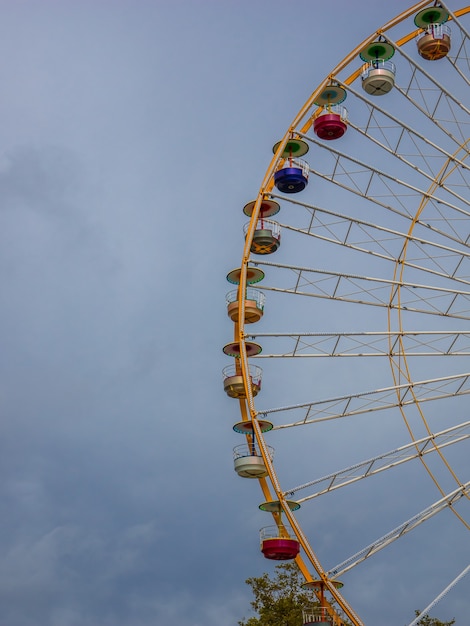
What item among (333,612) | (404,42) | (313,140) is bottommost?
(333,612)

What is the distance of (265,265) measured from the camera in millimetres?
30938

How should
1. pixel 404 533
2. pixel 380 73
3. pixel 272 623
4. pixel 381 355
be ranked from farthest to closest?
pixel 272 623
pixel 380 73
pixel 381 355
pixel 404 533

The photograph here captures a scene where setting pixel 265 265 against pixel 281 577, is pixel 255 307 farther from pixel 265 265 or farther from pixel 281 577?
pixel 281 577

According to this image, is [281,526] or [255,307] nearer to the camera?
[281,526]

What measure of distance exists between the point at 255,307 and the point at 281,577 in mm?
14411

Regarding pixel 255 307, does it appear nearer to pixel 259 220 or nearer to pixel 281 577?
pixel 259 220

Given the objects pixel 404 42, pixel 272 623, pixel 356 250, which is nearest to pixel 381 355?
pixel 356 250

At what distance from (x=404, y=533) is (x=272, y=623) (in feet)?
45.4

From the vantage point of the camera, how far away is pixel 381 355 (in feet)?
99.5

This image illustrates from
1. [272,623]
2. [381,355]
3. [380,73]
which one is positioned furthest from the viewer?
[272,623]

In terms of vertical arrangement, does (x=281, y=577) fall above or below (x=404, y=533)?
above

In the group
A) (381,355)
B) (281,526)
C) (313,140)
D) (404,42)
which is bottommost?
(281,526)

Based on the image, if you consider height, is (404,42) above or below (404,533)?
above

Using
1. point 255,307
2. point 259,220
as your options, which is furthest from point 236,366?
point 259,220
